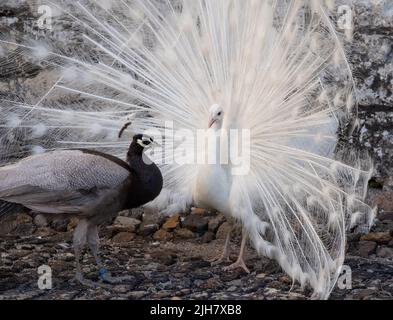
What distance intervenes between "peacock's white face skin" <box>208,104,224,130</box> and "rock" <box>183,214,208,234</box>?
884 mm

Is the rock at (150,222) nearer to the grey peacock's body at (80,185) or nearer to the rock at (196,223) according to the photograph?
the rock at (196,223)

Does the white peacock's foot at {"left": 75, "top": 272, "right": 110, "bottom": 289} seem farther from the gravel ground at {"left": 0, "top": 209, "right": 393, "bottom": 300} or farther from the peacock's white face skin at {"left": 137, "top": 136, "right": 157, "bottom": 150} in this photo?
the peacock's white face skin at {"left": 137, "top": 136, "right": 157, "bottom": 150}

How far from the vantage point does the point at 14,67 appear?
4789 millimetres

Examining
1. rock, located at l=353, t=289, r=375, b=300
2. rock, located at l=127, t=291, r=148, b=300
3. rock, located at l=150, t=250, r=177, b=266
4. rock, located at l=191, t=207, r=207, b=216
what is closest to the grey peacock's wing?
rock, located at l=127, t=291, r=148, b=300

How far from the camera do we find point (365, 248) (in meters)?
4.46

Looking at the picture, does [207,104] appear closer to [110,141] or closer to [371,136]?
[110,141]

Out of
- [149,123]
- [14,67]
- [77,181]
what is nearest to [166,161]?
[149,123]

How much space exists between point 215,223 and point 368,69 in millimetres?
1400

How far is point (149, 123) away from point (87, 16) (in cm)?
75

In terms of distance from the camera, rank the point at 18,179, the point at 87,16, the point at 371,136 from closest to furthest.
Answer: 1. the point at 18,179
2. the point at 87,16
3. the point at 371,136

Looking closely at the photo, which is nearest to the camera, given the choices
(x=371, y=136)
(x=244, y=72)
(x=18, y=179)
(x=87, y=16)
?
(x=18, y=179)

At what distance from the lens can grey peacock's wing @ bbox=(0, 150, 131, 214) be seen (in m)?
3.71

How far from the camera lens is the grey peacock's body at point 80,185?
3.72m

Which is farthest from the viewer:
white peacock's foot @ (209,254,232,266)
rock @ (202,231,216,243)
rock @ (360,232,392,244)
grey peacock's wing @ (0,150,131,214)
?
rock @ (202,231,216,243)
